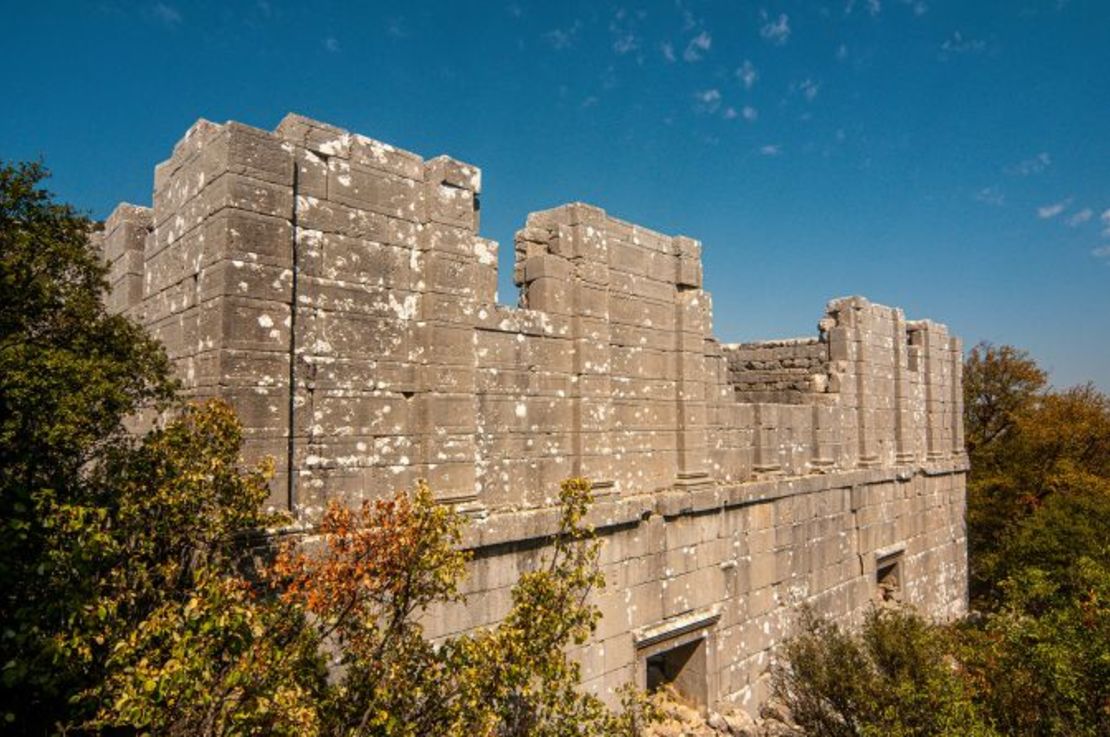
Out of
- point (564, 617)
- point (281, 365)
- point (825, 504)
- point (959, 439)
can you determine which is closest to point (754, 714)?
point (825, 504)

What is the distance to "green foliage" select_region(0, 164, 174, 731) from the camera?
3.37 metres

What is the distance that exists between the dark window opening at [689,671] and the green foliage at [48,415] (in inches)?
309

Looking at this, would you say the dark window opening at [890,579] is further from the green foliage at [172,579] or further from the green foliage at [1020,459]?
the green foliage at [172,579]

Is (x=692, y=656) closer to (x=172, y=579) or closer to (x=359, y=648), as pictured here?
(x=359, y=648)

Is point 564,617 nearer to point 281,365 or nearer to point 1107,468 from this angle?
point 281,365

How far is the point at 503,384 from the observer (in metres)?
7.80

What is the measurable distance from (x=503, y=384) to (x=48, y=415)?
14.5ft

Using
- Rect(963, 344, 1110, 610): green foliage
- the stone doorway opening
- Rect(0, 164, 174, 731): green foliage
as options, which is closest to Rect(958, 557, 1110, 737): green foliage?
the stone doorway opening

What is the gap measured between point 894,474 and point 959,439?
4798 mm

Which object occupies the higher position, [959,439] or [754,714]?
[959,439]

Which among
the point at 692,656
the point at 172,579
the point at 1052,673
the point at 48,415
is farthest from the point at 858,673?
the point at 48,415

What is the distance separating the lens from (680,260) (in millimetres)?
10344

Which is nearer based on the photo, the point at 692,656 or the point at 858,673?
the point at 858,673

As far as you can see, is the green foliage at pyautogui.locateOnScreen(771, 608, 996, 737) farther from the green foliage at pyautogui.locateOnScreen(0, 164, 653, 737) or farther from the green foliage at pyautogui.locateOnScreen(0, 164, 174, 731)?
the green foliage at pyautogui.locateOnScreen(0, 164, 174, 731)
